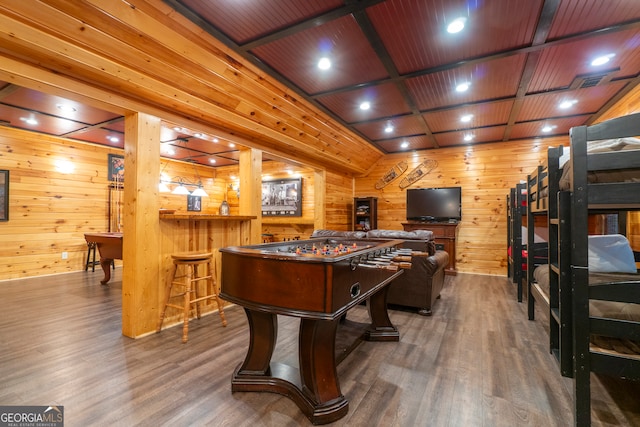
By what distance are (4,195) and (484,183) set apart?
29.6ft

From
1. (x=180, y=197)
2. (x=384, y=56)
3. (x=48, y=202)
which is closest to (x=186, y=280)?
(x=384, y=56)

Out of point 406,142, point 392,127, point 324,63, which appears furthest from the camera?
point 406,142

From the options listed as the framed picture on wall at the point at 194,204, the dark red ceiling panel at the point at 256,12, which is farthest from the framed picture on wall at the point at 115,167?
the dark red ceiling panel at the point at 256,12

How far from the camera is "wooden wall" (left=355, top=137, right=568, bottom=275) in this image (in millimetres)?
5703

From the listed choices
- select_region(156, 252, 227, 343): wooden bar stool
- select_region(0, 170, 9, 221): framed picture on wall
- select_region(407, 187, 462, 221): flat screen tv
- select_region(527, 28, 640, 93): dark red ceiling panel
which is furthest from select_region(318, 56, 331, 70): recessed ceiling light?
select_region(0, 170, 9, 221): framed picture on wall

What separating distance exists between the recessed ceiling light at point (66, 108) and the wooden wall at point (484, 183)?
6442 millimetres

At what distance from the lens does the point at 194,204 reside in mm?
7883

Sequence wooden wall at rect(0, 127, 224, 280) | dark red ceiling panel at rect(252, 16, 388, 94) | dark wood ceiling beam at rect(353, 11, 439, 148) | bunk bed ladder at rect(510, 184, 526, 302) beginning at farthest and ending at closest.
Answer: wooden wall at rect(0, 127, 224, 280)
bunk bed ladder at rect(510, 184, 526, 302)
dark red ceiling panel at rect(252, 16, 388, 94)
dark wood ceiling beam at rect(353, 11, 439, 148)

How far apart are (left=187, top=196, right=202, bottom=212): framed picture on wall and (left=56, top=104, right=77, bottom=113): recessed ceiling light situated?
403 centimetres

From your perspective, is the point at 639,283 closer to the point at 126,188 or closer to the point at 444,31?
the point at 444,31

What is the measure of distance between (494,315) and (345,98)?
130 inches

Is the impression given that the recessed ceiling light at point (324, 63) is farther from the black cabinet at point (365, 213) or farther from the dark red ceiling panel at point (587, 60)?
the black cabinet at point (365, 213)

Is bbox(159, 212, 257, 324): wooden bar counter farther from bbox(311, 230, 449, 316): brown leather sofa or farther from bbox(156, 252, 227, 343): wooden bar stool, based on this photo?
bbox(311, 230, 449, 316): brown leather sofa

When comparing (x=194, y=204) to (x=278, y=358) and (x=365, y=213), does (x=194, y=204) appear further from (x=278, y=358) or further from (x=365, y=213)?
(x=278, y=358)
